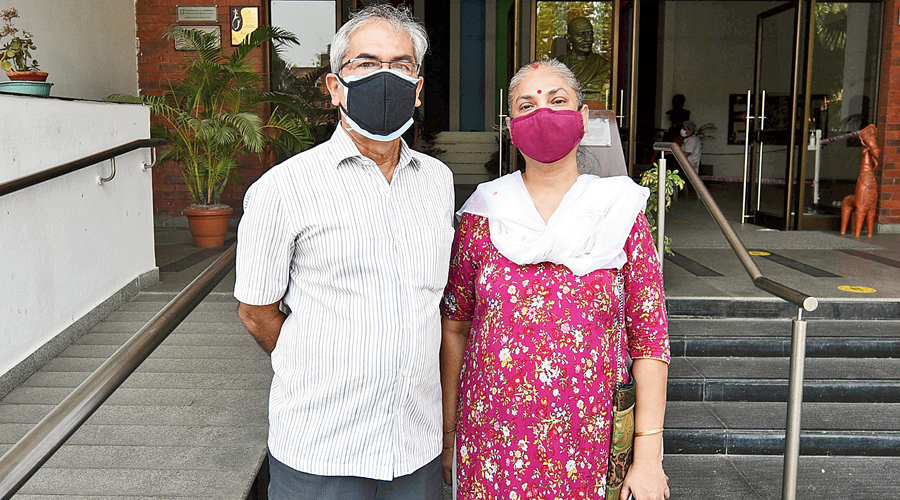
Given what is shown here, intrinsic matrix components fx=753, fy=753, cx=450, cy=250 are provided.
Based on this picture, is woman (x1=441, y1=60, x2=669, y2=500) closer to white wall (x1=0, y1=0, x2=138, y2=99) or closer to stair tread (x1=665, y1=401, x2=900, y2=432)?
stair tread (x1=665, y1=401, x2=900, y2=432)

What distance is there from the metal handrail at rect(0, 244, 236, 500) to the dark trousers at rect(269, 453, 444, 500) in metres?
0.34

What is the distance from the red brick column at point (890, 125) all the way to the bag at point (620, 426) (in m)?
7.05

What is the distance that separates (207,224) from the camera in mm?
5961

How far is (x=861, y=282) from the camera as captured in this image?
478 cm

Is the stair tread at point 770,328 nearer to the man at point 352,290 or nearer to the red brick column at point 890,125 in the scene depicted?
the man at point 352,290

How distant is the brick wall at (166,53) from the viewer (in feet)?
22.5

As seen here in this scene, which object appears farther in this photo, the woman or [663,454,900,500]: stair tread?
[663,454,900,500]: stair tread

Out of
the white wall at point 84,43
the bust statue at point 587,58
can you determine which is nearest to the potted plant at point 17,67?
the white wall at point 84,43

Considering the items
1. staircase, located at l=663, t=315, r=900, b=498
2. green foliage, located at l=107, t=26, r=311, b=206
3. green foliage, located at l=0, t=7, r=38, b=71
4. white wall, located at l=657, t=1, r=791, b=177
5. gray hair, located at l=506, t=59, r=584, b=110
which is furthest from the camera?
white wall, located at l=657, t=1, r=791, b=177

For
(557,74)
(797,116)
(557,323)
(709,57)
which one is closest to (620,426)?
(557,323)

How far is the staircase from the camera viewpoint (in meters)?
3.05

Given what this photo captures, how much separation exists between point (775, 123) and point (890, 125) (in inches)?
41.1

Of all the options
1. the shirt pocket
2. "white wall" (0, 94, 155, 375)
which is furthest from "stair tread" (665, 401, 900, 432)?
"white wall" (0, 94, 155, 375)

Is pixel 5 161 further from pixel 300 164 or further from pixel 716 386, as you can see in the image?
pixel 716 386
